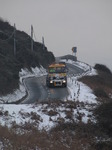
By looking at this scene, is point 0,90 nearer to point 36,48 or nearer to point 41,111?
point 41,111

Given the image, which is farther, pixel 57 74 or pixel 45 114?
pixel 57 74

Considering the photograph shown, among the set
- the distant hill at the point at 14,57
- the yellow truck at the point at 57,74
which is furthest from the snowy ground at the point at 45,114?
the yellow truck at the point at 57,74

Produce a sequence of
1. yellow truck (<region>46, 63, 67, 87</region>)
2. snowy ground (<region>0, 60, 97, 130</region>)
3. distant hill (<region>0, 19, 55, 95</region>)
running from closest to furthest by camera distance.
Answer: snowy ground (<region>0, 60, 97, 130</region>) → distant hill (<region>0, 19, 55, 95</region>) → yellow truck (<region>46, 63, 67, 87</region>)

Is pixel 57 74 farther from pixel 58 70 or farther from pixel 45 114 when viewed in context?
pixel 45 114

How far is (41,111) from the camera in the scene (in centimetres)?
1659

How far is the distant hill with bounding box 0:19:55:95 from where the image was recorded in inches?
1398

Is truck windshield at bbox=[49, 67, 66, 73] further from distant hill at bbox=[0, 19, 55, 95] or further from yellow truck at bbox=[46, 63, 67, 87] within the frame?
distant hill at bbox=[0, 19, 55, 95]

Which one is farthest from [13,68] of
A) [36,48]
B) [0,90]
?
[36,48]

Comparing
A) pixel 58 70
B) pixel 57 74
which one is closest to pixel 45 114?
pixel 57 74

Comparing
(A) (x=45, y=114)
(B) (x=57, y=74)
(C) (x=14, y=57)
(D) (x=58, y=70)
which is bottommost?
(A) (x=45, y=114)

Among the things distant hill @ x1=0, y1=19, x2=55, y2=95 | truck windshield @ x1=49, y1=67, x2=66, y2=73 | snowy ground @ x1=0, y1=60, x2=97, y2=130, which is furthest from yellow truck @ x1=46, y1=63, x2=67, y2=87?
snowy ground @ x1=0, y1=60, x2=97, y2=130

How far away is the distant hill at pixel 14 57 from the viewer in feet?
117

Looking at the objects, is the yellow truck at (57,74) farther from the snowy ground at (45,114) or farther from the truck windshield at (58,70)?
the snowy ground at (45,114)

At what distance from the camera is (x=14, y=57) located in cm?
5706
